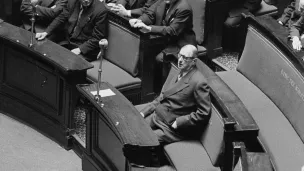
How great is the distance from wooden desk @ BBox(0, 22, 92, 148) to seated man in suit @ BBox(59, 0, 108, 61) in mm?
361

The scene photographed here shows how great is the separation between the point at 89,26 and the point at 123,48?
376mm

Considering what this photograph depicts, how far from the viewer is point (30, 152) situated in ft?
15.9

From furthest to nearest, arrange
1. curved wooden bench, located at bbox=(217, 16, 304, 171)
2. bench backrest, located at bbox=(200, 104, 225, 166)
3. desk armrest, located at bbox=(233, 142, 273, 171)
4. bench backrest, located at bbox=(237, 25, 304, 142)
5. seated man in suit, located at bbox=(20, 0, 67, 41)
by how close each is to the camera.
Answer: seated man in suit, located at bbox=(20, 0, 67, 41), bench backrest, located at bbox=(237, 25, 304, 142), curved wooden bench, located at bbox=(217, 16, 304, 171), bench backrest, located at bbox=(200, 104, 225, 166), desk armrest, located at bbox=(233, 142, 273, 171)

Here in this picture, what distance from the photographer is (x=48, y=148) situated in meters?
4.93

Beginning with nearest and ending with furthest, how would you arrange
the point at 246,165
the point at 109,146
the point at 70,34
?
the point at 246,165 → the point at 109,146 → the point at 70,34

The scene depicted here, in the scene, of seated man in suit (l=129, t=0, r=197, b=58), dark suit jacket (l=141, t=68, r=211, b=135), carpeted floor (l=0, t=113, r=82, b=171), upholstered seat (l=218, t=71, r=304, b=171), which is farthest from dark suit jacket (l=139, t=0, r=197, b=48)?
carpeted floor (l=0, t=113, r=82, b=171)

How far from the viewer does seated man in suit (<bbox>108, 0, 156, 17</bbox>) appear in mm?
5555

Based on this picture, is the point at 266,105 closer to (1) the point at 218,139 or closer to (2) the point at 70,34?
(1) the point at 218,139

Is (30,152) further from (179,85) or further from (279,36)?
(279,36)

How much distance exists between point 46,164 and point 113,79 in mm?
830

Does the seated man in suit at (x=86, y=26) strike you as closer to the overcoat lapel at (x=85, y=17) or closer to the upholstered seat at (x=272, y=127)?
the overcoat lapel at (x=85, y=17)

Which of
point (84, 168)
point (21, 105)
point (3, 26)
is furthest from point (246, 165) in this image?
point (3, 26)

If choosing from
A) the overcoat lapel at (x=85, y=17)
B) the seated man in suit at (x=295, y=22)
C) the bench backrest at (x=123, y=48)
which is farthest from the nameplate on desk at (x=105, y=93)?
the seated man in suit at (x=295, y=22)

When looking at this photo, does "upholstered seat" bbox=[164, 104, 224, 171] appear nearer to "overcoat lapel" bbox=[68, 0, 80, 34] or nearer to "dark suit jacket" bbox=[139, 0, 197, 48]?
"dark suit jacket" bbox=[139, 0, 197, 48]
